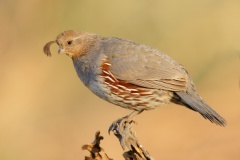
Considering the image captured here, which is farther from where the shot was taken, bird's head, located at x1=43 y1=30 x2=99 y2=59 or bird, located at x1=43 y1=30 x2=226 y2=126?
bird's head, located at x1=43 y1=30 x2=99 y2=59

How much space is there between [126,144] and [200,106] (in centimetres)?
102

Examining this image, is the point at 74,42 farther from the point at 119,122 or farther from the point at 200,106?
the point at 200,106

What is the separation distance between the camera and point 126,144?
7.28 meters

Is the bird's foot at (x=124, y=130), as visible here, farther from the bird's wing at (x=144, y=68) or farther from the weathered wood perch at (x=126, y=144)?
the bird's wing at (x=144, y=68)

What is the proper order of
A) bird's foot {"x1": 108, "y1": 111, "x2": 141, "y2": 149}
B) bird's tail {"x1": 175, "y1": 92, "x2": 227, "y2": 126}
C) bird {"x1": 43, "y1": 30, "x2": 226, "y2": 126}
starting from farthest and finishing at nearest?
bird {"x1": 43, "y1": 30, "x2": 226, "y2": 126} → bird's tail {"x1": 175, "y1": 92, "x2": 227, "y2": 126} → bird's foot {"x1": 108, "y1": 111, "x2": 141, "y2": 149}

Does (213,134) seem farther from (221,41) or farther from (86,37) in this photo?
(86,37)

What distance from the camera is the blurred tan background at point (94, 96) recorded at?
10.7 metres

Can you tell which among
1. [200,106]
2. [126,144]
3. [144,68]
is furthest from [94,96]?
[126,144]

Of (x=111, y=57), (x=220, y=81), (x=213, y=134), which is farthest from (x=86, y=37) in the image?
(x=220, y=81)

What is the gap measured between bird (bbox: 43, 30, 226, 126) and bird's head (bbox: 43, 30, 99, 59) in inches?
9.1

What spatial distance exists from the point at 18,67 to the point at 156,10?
2667 millimetres

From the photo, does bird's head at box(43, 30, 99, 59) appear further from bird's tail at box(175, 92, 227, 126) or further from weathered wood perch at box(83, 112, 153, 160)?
bird's tail at box(175, 92, 227, 126)

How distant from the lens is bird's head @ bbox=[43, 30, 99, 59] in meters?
8.44

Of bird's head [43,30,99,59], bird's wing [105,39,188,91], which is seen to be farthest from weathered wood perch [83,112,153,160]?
bird's head [43,30,99,59]
